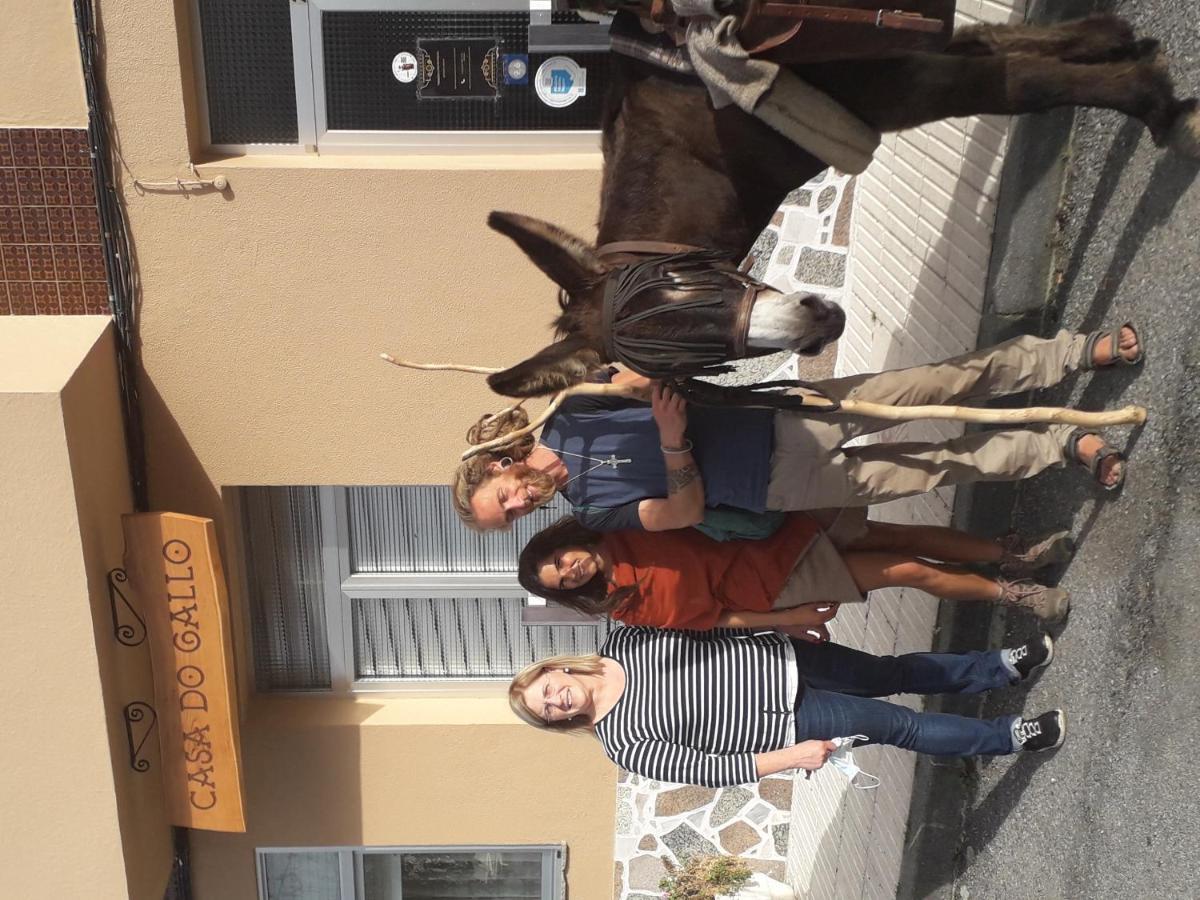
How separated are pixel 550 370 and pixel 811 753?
165cm

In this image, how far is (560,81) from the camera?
4512 millimetres

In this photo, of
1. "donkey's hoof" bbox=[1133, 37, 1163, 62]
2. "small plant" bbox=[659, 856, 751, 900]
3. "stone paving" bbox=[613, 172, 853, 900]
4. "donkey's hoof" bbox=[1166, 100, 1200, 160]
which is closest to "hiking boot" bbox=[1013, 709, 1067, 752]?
"donkey's hoof" bbox=[1166, 100, 1200, 160]

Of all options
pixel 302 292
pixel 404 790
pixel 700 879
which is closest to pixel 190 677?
pixel 404 790

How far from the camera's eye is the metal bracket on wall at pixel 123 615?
4.38 m

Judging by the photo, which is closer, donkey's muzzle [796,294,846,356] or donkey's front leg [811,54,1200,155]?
donkey's muzzle [796,294,846,356]

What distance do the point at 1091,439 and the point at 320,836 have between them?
15.0 ft

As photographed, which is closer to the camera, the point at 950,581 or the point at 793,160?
the point at 793,160

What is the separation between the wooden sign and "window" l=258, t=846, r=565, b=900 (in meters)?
0.88

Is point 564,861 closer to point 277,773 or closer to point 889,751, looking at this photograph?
point 277,773

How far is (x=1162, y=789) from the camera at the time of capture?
2705 mm

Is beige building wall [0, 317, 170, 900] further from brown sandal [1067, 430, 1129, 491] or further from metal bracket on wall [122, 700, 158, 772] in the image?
brown sandal [1067, 430, 1129, 491]

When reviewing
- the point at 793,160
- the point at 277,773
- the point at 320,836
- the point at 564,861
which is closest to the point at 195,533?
the point at 277,773

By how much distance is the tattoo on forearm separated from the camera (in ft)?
9.03

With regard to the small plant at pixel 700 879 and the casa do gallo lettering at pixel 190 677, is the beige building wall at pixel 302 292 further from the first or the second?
the small plant at pixel 700 879
